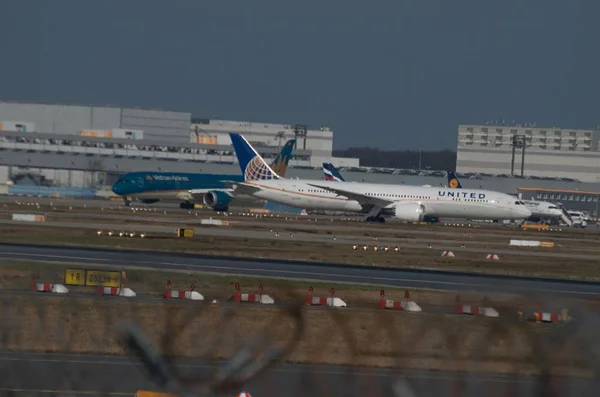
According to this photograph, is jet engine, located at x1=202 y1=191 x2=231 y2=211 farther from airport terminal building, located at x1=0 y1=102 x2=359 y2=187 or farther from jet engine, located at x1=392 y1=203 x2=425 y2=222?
airport terminal building, located at x1=0 y1=102 x2=359 y2=187

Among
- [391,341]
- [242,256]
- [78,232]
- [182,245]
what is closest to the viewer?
[391,341]

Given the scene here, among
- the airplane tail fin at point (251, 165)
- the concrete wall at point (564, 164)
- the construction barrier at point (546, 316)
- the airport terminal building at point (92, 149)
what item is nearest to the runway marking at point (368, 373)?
the construction barrier at point (546, 316)

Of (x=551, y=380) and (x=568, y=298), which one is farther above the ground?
(x=568, y=298)

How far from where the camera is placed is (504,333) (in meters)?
10.2

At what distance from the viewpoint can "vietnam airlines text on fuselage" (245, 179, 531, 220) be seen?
8550cm

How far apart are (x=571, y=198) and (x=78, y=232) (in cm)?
10541

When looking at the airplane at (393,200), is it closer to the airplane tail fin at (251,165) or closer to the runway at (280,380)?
the airplane tail fin at (251,165)

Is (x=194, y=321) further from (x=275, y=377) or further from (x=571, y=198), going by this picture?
(x=571, y=198)

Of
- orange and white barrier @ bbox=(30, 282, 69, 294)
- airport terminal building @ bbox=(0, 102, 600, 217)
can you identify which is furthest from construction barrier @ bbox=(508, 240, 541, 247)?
airport terminal building @ bbox=(0, 102, 600, 217)

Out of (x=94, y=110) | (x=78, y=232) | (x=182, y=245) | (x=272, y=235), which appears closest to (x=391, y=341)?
(x=182, y=245)

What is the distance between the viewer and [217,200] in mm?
98938

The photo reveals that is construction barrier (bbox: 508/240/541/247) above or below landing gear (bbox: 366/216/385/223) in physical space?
above

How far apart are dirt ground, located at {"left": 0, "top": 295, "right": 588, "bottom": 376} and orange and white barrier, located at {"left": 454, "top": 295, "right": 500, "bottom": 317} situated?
0.28 ft

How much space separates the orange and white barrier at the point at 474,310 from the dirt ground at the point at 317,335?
0.09 m
